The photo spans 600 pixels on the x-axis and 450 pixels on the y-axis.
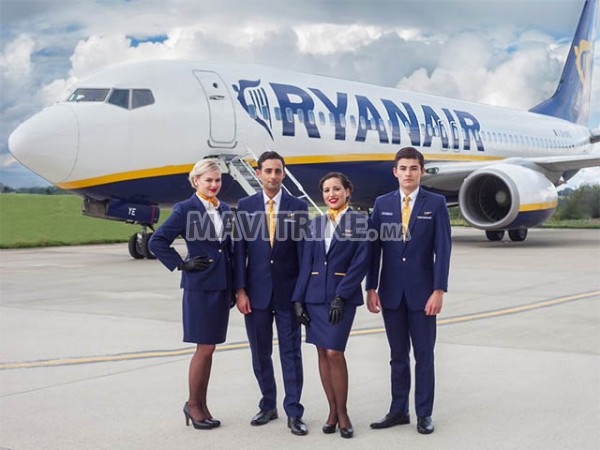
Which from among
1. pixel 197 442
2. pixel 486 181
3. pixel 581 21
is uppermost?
pixel 581 21

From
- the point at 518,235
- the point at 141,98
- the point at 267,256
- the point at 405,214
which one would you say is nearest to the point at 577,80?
the point at 518,235

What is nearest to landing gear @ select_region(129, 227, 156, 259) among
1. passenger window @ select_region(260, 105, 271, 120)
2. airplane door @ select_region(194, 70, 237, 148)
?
airplane door @ select_region(194, 70, 237, 148)

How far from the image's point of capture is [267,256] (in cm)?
450

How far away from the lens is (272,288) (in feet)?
14.7

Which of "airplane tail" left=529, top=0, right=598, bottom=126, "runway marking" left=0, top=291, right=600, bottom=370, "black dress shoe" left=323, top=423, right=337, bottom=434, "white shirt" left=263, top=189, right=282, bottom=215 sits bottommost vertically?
"black dress shoe" left=323, top=423, right=337, bottom=434

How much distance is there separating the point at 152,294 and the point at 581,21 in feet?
83.2

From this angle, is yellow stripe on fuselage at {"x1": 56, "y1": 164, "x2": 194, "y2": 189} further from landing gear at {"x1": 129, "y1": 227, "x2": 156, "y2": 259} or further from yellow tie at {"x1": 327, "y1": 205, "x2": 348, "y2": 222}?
yellow tie at {"x1": 327, "y1": 205, "x2": 348, "y2": 222}

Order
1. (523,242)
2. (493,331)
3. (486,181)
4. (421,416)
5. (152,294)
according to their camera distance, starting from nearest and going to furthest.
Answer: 1. (421,416)
2. (493,331)
3. (152,294)
4. (486,181)
5. (523,242)

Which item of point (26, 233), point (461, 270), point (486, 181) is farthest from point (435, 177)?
point (26, 233)

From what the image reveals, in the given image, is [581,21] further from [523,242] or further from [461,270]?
[461,270]

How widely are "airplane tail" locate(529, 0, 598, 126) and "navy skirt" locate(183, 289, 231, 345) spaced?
2625 centimetres

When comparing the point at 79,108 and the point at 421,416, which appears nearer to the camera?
the point at 421,416

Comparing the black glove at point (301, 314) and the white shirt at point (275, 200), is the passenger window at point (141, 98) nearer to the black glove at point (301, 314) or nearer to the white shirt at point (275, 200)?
the white shirt at point (275, 200)

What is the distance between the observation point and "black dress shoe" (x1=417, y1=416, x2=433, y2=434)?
4.15 meters
